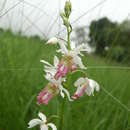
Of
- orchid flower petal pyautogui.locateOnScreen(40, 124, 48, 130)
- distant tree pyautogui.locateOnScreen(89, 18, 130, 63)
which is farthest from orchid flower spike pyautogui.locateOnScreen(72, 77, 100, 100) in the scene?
distant tree pyautogui.locateOnScreen(89, 18, 130, 63)

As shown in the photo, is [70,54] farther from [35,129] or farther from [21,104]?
[21,104]

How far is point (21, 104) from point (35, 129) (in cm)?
27

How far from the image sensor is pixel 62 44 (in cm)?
131

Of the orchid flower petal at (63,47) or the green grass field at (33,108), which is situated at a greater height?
the orchid flower petal at (63,47)

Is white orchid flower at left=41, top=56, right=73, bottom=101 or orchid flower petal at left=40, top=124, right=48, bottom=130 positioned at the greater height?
white orchid flower at left=41, top=56, right=73, bottom=101

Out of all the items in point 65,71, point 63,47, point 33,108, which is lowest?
point 33,108

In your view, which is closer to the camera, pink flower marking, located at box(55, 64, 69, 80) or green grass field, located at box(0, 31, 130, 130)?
Answer: pink flower marking, located at box(55, 64, 69, 80)

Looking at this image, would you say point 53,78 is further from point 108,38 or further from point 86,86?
point 108,38

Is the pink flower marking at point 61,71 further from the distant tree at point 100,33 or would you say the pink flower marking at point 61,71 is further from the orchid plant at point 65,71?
the distant tree at point 100,33

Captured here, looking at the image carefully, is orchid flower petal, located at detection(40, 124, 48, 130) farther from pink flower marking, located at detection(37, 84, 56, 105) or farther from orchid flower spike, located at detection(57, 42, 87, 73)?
orchid flower spike, located at detection(57, 42, 87, 73)

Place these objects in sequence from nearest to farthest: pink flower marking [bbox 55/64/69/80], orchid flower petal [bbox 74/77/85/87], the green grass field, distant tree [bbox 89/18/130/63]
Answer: pink flower marking [bbox 55/64/69/80] < orchid flower petal [bbox 74/77/85/87] < the green grass field < distant tree [bbox 89/18/130/63]

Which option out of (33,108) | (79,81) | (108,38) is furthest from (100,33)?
(79,81)

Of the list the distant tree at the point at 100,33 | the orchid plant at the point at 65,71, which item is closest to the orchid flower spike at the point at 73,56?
the orchid plant at the point at 65,71

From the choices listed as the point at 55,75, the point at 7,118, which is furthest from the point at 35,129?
the point at 55,75
